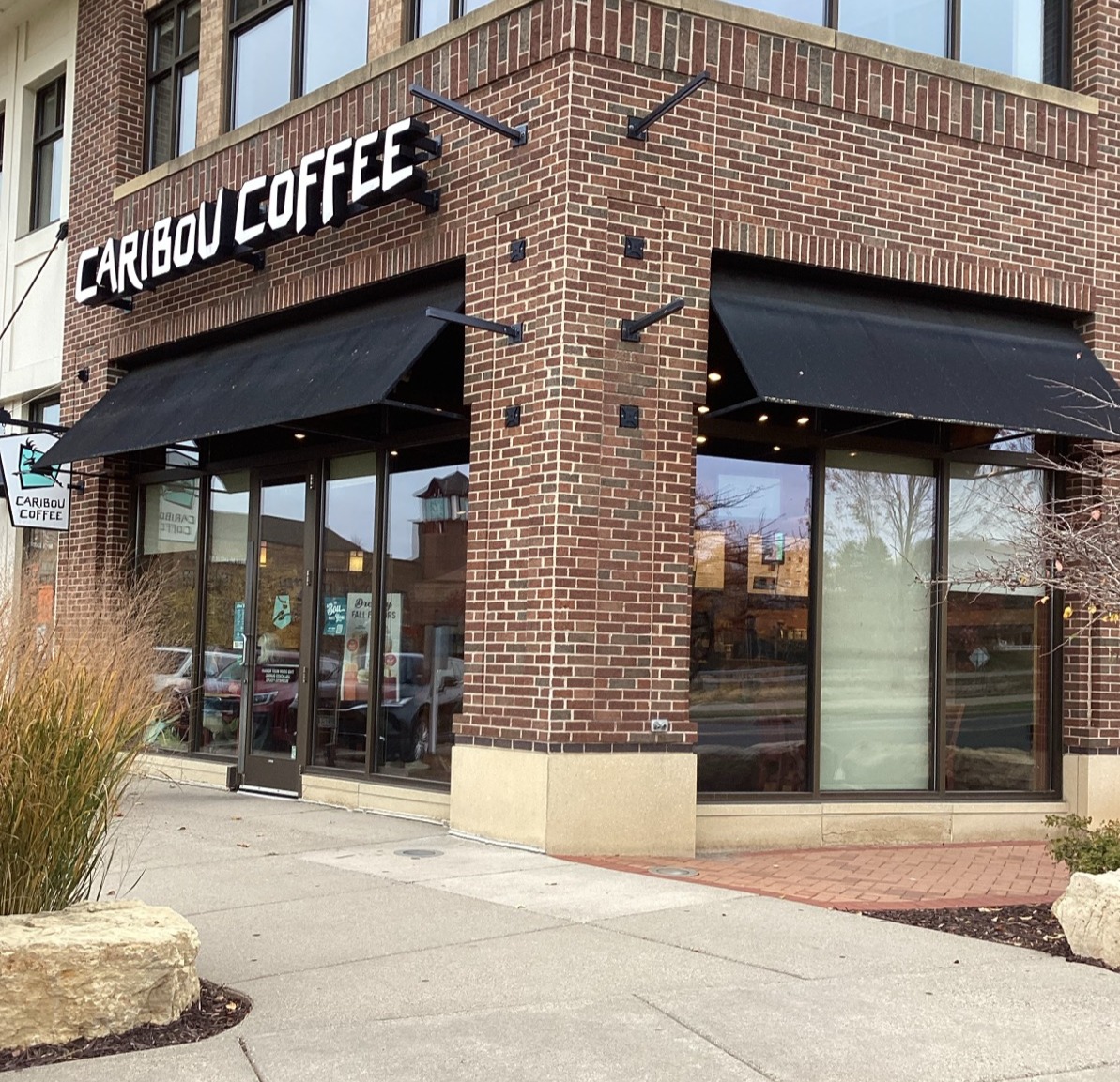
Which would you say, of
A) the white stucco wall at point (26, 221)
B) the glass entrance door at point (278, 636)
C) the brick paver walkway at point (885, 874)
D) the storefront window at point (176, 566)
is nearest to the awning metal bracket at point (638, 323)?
the brick paver walkway at point (885, 874)

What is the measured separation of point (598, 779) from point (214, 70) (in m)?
8.58

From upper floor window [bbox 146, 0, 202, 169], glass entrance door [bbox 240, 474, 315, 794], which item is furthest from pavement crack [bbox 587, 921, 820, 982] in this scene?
upper floor window [bbox 146, 0, 202, 169]

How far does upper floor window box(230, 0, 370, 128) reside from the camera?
11.7 metres

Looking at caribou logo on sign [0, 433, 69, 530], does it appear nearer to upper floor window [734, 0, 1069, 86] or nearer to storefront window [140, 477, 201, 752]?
storefront window [140, 477, 201, 752]

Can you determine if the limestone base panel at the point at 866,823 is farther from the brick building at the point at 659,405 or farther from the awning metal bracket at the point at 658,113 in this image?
the awning metal bracket at the point at 658,113

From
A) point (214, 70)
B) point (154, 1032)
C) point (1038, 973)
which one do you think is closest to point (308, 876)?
point (154, 1032)

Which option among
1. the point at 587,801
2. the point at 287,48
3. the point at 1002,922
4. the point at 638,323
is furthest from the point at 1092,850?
the point at 287,48

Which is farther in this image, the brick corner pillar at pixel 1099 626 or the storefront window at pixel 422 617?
the brick corner pillar at pixel 1099 626

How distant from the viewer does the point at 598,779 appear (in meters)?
8.79

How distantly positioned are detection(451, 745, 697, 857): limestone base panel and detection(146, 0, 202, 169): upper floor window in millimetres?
8215

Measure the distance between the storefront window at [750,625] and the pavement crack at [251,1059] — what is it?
5386 mm

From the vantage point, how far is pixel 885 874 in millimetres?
8820

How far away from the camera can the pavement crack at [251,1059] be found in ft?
14.4

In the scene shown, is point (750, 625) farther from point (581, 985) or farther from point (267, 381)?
point (581, 985)
